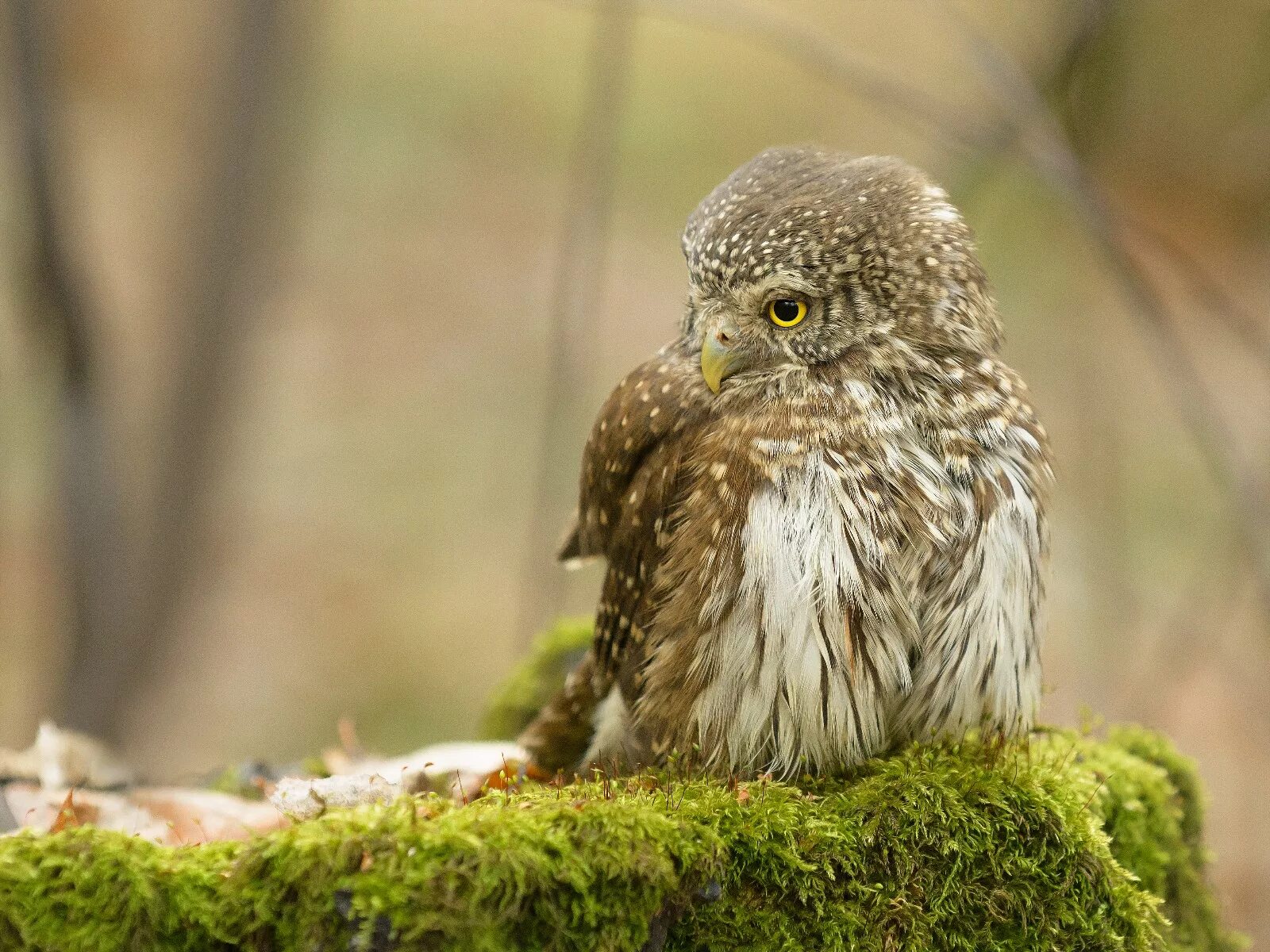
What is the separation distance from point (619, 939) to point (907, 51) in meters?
11.7

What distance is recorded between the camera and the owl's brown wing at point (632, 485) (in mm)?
2775

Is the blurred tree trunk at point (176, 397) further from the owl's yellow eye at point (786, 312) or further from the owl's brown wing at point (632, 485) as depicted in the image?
the owl's yellow eye at point (786, 312)

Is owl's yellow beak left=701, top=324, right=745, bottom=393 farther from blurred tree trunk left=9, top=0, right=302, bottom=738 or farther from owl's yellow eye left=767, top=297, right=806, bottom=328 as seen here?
blurred tree trunk left=9, top=0, right=302, bottom=738

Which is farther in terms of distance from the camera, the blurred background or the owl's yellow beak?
the blurred background

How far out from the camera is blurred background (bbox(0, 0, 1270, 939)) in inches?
180

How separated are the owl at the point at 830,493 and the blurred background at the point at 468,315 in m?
0.84

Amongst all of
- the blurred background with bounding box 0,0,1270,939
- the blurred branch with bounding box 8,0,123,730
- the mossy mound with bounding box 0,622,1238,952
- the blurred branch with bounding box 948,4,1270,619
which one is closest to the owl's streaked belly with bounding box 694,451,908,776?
the mossy mound with bounding box 0,622,1238,952

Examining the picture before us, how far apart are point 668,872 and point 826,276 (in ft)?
4.31

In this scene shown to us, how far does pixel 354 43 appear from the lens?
44.3ft

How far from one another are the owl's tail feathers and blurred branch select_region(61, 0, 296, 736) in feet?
7.82

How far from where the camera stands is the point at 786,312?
267cm

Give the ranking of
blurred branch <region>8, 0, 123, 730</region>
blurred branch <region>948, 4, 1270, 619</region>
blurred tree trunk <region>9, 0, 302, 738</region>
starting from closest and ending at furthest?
blurred branch <region>948, 4, 1270, 619</region> → blurred branch <region>8, 0, 123, 730</region> → blurred tree trunk <region>9, 0, 302, 738</region>

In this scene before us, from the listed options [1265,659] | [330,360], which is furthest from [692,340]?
[330,360]

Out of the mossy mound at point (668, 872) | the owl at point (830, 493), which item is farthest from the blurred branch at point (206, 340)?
the mossy mound at point (668, 872)
